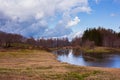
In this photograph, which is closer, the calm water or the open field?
the open field

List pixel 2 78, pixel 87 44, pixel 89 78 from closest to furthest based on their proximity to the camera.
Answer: pixel 2 78 → pixel 89 78 → pixel 87 44

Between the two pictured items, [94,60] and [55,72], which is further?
Result: [94,60]

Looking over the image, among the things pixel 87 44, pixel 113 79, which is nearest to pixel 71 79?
pixel 113 79

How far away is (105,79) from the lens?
27.6 meters

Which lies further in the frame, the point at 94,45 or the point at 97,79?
the point at 94,45

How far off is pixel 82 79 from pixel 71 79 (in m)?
1.24

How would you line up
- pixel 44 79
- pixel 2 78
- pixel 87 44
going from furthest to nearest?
pixel 87 44 → pixel 44 79 → pixel 2 78

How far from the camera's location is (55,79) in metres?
27.0

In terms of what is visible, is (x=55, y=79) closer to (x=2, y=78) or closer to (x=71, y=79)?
(x=71, y=79)

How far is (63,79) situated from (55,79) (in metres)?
0.83

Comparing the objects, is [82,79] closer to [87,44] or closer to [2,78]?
[2,78]

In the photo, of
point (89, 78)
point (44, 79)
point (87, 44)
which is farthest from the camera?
point (87, 44)

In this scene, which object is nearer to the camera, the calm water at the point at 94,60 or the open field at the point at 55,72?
the open field at the point at 55,72

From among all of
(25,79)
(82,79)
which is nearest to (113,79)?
(82,79)
